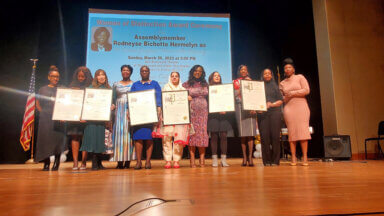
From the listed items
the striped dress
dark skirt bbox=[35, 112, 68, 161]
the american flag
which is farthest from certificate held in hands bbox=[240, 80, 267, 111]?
the american flag

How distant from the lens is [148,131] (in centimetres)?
330

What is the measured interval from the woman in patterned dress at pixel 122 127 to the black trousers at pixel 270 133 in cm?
175

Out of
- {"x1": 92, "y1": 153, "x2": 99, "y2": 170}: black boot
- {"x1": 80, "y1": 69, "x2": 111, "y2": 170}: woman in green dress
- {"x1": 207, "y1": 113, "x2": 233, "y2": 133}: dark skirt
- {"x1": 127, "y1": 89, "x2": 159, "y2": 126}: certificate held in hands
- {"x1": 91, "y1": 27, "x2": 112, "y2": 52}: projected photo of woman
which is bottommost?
{"x1": 92, "y1": 153, "x2": 99, "y2": 170}: black boot

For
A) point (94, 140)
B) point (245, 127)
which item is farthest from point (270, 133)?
point (94, 140)

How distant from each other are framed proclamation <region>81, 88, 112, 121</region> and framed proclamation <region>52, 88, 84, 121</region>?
0.09 m

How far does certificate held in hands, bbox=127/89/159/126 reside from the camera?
3.21 m

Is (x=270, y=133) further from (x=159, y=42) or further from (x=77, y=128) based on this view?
(x=159, y=42)

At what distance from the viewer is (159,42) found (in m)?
5.57

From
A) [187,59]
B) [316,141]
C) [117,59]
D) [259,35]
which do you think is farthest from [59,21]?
[316,141]

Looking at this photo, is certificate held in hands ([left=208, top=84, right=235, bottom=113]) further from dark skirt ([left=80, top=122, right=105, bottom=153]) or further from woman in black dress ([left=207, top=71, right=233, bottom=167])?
dark skirt ([left=80, top=122, right=105, bottom=153])

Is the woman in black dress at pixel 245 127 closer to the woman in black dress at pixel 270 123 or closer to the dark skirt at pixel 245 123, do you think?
the dark skirt at pixel 245 123

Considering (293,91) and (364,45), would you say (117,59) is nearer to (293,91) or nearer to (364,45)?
(293,91)

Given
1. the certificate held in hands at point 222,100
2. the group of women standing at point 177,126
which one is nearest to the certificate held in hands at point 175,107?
the group of women standing at point 177,126

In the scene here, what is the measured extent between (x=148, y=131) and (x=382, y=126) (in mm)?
4100
